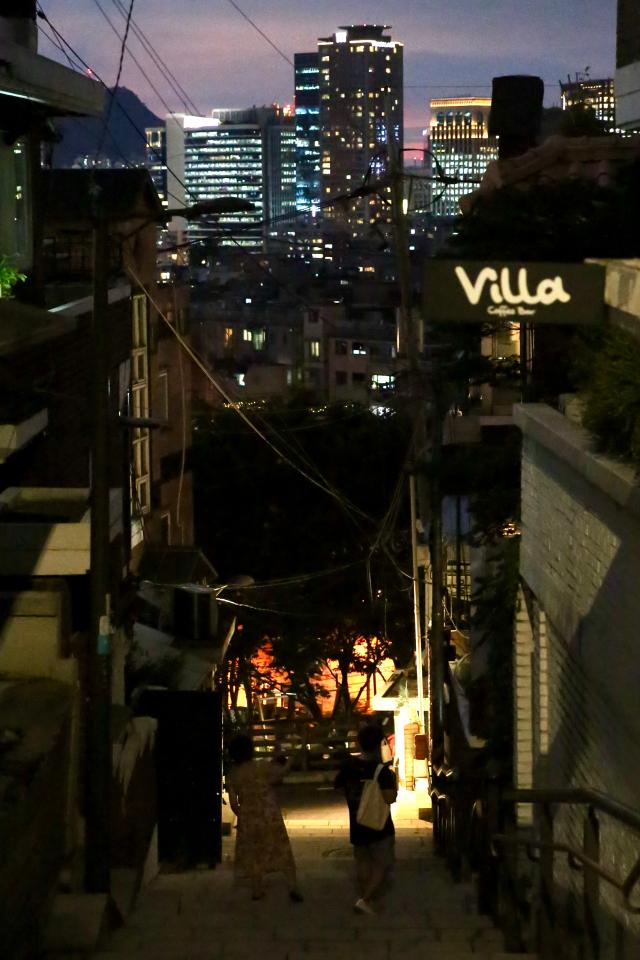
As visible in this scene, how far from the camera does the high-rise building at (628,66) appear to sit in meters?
12.3

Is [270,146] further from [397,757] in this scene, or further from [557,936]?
[557,936]

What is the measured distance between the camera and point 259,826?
11156 mm

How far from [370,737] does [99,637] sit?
2242 mm

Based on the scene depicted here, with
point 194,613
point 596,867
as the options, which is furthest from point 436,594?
point 596,867

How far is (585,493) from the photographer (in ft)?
29.1

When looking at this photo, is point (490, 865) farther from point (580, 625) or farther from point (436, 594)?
point (436, 594)

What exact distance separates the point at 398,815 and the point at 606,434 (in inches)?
670

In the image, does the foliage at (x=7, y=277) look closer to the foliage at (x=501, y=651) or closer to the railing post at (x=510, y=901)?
the foliage at (x=501, y=651)

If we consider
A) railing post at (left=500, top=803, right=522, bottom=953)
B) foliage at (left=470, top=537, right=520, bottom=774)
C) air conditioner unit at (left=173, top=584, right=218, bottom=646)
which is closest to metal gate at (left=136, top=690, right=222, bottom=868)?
foliage at (left=470, top=537, right=520, bottom=774)

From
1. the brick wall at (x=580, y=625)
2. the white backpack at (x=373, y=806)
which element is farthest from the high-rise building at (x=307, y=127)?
the white backpack at (x=373, y=806)

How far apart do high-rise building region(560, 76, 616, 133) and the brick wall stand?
12279 millimetres

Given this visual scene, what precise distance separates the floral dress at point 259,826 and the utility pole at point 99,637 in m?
1.02

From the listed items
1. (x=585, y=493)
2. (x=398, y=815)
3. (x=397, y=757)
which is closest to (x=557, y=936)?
(x=585, y=493)

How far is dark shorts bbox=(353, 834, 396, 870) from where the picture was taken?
10945mm
